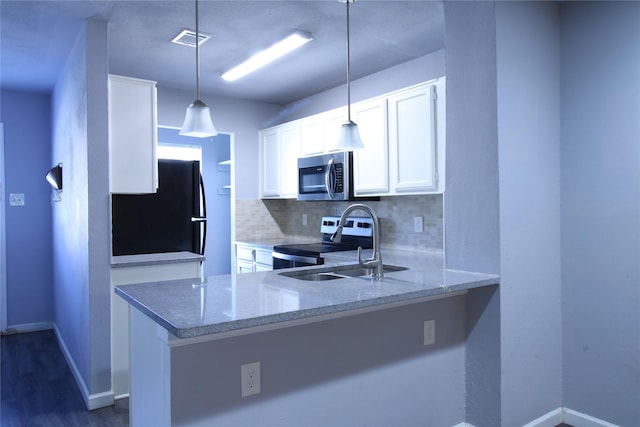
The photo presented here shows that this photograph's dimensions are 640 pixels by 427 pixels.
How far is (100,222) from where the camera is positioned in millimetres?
2879

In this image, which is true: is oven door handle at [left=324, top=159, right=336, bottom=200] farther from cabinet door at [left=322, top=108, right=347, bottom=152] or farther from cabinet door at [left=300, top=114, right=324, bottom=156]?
cabinet door at [left=300, top=114, right=324, bottom=156]

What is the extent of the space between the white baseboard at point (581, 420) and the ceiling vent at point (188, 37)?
3144 millimetres

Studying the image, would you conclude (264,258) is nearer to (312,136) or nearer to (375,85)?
(312,136)

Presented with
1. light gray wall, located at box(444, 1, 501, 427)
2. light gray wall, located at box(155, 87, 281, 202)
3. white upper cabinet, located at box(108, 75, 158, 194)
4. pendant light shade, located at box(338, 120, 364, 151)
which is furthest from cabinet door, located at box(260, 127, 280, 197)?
light gray wall, located at box(444, 1, 501, 427)

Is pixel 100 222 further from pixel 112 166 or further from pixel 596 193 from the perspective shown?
pixel 596 193

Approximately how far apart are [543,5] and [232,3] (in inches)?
66.2

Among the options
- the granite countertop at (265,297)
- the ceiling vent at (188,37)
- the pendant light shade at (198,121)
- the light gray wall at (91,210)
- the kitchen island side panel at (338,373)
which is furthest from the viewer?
the ceiling vent at (188,37)

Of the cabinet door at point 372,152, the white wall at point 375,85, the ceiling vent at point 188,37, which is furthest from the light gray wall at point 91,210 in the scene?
the white wall at point 375,85

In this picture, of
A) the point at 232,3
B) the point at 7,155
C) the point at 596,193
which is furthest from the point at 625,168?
the point at 7,155

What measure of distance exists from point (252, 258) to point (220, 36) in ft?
7.27

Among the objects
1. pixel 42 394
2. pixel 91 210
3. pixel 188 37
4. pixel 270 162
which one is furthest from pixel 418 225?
pixel 42 394

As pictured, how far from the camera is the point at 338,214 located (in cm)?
454

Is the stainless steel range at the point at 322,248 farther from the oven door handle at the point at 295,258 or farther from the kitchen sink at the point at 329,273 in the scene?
the kitchen sink at the point at 329,273

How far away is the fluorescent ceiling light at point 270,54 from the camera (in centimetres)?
317
